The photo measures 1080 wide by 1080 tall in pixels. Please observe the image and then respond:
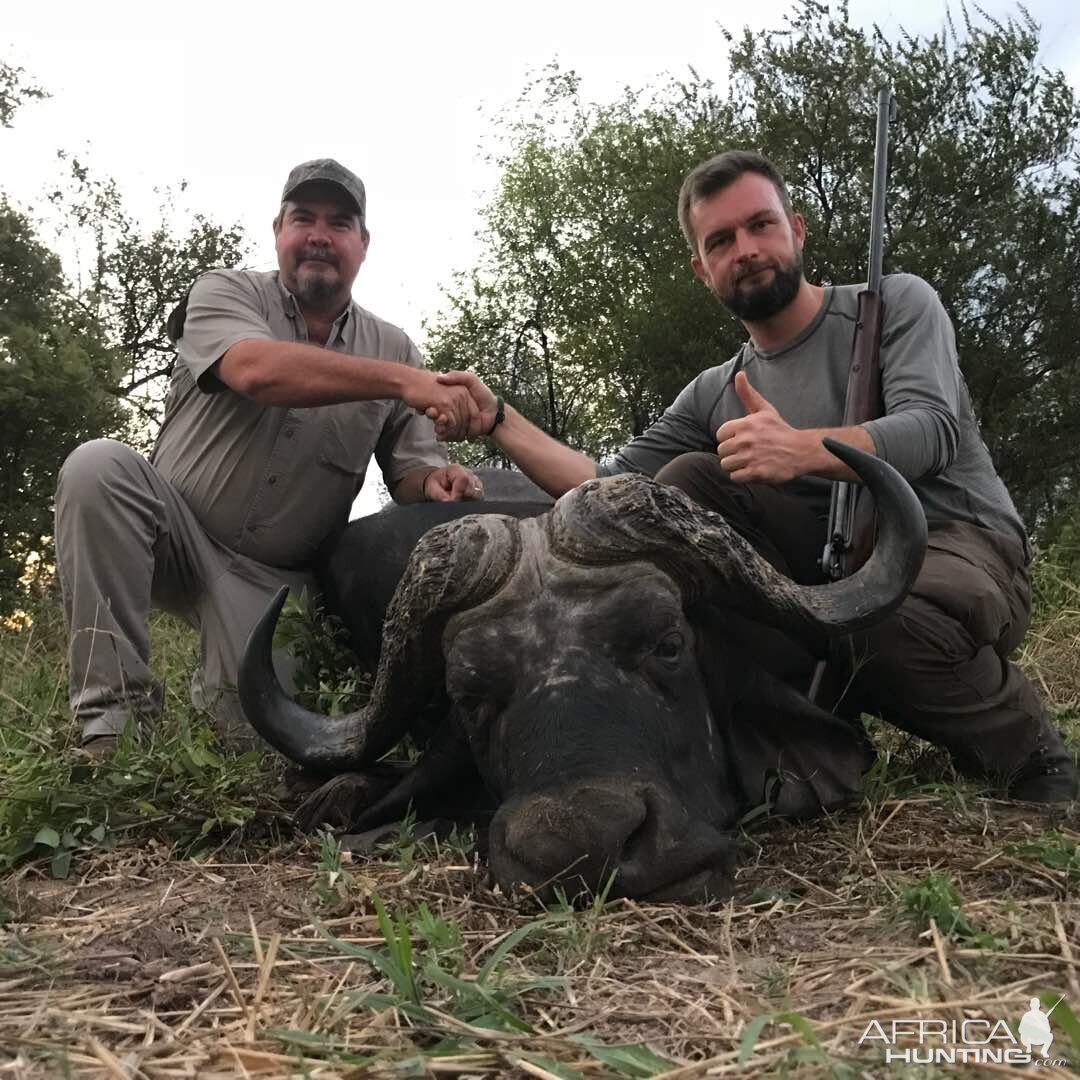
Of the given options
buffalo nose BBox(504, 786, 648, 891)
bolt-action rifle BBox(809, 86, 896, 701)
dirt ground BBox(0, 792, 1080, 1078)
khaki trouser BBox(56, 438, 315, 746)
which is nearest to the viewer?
dirt ground BBox(0, 792, 1080, 1078)

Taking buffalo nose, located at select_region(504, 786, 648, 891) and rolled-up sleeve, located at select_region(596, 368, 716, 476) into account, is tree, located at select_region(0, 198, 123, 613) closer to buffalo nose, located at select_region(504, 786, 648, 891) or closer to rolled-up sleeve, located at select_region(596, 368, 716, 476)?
rolled-up sleeve, located at select_region(596, 368, 716, 476)

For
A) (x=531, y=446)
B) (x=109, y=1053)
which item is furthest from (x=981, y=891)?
→ (x=531, y=446)

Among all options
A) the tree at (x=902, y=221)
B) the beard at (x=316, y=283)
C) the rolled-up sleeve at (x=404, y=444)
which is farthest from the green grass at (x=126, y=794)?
the tree at (x=902, y=221)

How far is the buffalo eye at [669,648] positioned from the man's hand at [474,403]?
178cm

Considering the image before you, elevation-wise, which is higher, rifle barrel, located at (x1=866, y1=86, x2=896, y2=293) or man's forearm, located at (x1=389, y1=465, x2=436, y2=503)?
rifle barrel, located at (x1=866, y1=86, x2=896, y2=293)

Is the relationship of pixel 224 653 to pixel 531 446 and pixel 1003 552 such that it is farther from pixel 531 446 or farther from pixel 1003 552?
pixel 1003 552

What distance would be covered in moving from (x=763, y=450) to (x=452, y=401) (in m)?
1.45

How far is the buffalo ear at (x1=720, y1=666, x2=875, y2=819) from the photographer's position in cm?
365

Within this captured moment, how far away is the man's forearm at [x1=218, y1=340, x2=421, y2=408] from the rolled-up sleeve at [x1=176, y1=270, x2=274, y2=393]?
14 cm

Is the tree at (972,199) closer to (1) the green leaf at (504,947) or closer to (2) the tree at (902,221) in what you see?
(2) the tree at (902,221)

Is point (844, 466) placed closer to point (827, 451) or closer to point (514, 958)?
point (827, 451)

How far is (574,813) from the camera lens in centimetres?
268

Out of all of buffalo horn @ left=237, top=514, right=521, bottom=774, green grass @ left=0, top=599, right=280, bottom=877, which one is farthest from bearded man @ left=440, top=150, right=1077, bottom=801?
green grass @ left=0, top=599, right=280, bottom=877

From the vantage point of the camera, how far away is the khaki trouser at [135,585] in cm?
489
